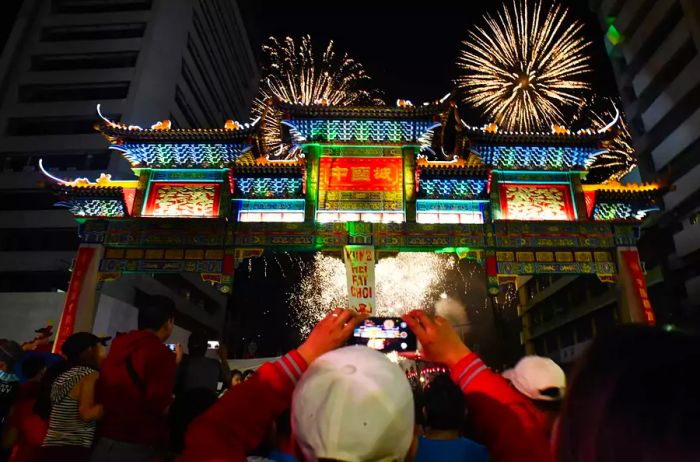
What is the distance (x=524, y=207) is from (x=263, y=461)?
11.2 m

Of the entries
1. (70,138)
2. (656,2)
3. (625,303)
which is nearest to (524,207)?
(625,303)

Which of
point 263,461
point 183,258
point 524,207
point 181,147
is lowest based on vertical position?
point 263,461

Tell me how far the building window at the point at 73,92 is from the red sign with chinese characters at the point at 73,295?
70.6 ft

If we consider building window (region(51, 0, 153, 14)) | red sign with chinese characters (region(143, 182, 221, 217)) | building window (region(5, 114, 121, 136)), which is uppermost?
building window (region(51, 0, 153, 14))

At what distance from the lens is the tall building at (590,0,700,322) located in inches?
792

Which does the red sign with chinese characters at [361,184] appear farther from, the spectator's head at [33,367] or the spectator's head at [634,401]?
the spectator's head at [634,401]

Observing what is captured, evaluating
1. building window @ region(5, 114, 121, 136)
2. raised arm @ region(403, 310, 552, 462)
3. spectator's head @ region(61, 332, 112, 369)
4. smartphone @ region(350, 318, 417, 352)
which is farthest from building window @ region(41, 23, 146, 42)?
raised arm @ region(403, 310, 552, 462)

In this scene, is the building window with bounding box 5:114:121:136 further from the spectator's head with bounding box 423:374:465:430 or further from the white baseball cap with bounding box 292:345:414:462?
the white baseball cap with bounding box 292:345:414:462

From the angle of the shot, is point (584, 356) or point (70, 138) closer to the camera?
point (584, 356)

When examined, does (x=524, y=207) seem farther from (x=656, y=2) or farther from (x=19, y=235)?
(x=19, y=235)

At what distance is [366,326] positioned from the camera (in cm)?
1462

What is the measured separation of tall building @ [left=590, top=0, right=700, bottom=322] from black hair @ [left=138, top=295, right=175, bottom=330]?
2105 centimetres

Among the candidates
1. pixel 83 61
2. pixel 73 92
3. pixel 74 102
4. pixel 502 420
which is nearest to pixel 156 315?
pixel 502 420

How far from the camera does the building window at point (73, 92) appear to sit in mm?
28734
